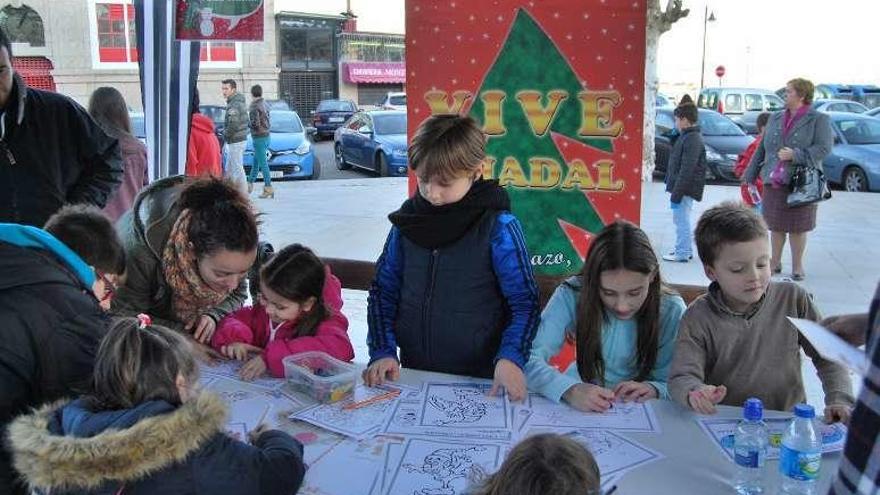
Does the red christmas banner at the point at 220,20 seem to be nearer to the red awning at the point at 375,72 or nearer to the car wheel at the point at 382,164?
the car wheel at the point at 382,164

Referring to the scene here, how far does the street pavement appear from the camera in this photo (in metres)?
5.83

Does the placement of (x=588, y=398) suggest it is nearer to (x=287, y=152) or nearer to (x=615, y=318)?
(x=615, y=318)

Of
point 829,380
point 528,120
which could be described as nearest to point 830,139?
point 528,120

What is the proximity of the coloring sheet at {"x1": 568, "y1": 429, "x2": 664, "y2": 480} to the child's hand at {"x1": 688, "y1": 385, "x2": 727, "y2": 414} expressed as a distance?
255 millimetres

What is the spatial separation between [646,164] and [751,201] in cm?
541

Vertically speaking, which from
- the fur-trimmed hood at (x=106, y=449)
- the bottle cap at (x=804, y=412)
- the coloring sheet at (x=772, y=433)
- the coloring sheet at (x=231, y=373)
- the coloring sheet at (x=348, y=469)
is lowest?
the coloring sheet at (x=231, y=373)

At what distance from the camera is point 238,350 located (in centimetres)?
249

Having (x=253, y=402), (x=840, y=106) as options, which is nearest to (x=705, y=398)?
(x=253, y=402)

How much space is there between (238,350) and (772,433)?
66.5 inches

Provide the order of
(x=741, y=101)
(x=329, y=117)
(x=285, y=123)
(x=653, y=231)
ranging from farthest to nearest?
(x=329, y=117) < (x=741, y=101) < (x=285, y=123) < (x=653, y=231)

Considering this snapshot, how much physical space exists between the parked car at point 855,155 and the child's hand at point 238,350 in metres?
11.2

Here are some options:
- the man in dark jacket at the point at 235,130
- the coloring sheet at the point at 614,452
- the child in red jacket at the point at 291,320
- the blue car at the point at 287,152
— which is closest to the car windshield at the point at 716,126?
the blue car at the point at 287,152

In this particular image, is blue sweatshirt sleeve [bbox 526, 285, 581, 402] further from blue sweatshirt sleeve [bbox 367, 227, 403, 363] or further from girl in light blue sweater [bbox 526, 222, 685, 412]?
blue sweatshirt sleeve [bbox 367, 227, 403, 363]

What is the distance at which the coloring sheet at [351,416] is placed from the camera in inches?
74.8
